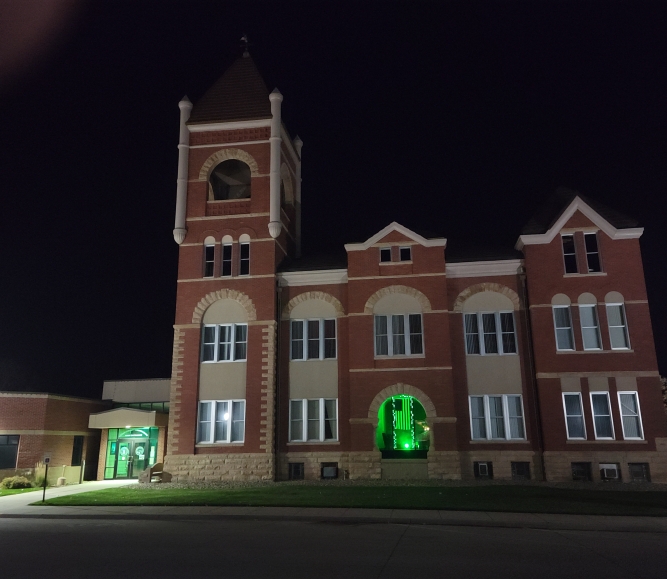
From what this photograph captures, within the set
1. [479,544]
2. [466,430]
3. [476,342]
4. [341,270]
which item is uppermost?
[341,270]

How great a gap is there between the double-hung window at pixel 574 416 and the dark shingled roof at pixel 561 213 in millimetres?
8476

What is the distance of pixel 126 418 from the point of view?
3597cm

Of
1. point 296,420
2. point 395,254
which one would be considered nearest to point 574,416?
point 395,254

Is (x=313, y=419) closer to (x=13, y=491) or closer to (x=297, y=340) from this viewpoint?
(x=297, y=340)

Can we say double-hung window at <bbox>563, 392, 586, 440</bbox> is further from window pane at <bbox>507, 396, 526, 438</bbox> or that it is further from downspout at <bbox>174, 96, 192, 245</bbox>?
downspout at <bbox>174, 96, 192, 245</bbox>

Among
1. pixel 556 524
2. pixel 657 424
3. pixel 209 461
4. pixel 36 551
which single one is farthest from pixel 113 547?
pixel 657 424

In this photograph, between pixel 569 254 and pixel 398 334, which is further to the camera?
pixel 398 334

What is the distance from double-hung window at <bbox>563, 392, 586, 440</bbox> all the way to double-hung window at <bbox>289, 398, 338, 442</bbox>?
37.5 ft

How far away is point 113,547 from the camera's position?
41.9ft

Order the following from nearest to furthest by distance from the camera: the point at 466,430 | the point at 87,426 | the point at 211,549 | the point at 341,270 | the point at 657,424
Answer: the point at 211,549, the point at 657,424, the point at 466,430, the point at 341,270, the point at 87,426

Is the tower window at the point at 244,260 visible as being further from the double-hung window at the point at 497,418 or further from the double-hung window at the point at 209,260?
the double-hung window at the point at 497,418

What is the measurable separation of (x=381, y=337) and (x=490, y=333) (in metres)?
5.67

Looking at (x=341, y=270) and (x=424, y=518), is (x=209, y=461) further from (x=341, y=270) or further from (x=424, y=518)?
(x=424, y=518)

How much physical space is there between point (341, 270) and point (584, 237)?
1273 cm
